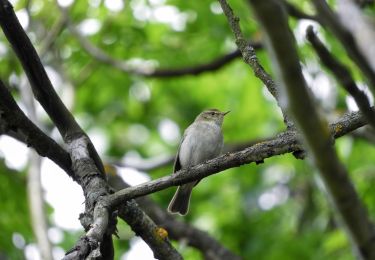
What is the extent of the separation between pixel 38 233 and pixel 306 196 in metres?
5.22

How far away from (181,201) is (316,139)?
6260mm

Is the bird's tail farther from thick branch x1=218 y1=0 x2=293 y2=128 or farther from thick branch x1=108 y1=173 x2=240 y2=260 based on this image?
thick branch x1=218 y1=0 x2=293 y2=128

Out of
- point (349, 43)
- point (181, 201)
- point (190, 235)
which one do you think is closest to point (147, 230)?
point (349, 43)

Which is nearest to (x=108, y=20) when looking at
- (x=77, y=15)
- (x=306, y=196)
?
(x=77, y=15)

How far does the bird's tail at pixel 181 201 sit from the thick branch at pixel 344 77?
236 inches

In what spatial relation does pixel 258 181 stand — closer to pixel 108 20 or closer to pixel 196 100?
pixel 196 100

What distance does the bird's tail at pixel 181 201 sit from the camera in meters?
7.60

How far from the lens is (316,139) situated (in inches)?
60.6

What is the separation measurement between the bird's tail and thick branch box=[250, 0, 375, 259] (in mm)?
6045

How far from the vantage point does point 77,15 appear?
902cm

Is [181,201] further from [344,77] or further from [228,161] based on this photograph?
[344,77]

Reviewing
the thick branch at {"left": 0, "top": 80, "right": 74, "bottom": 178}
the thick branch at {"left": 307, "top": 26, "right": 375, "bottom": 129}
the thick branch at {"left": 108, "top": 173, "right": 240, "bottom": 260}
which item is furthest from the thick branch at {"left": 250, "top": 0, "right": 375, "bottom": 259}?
the thick branch at {"left": 108, "top": 173, "right": 240, "bottom": 260}

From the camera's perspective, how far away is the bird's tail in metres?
7.60

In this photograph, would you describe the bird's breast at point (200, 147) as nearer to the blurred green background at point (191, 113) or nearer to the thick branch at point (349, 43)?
the blurred green background at point (191, 113)
